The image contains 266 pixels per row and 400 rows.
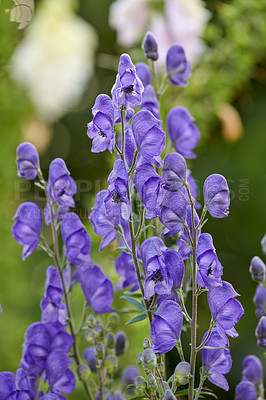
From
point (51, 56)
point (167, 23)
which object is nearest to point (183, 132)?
point (167, 23)

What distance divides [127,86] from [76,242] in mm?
148

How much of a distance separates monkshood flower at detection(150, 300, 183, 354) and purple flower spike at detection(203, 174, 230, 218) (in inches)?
2.9

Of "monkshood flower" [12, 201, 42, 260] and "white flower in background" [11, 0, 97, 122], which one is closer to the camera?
"monkshood flower" [12, 201, 42, 260]

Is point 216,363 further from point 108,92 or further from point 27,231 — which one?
point 108,92

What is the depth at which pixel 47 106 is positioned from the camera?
155cm

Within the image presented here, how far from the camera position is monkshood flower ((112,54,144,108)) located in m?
0.40

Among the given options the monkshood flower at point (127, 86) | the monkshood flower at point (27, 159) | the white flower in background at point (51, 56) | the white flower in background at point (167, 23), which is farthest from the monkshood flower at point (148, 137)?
the white flower in background at point (51, 56)

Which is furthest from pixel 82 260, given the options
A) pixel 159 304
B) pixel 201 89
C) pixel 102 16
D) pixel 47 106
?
pixel 102 16

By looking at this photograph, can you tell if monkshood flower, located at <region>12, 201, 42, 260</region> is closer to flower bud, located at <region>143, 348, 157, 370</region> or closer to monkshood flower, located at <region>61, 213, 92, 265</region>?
monkshood flower, located at <region>61, 213, 92, 265</region>

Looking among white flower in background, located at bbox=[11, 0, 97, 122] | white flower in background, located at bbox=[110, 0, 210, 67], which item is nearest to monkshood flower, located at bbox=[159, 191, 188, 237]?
white flower in background, located at bbox=[110, 0, 210, 67]

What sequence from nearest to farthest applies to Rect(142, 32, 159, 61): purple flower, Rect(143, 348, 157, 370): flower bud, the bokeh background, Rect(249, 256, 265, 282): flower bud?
Rect(143, 348, 157, 370): flower bud
Rect(249, 256, 265, 282): flower bud
Rect(142, 32, 159, 61): purple flower
the bokeh background

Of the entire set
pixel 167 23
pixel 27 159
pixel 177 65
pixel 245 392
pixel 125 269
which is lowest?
pixel 245 392

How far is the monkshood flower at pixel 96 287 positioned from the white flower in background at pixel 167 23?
654 millimetres

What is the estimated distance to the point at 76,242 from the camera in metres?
0.49
